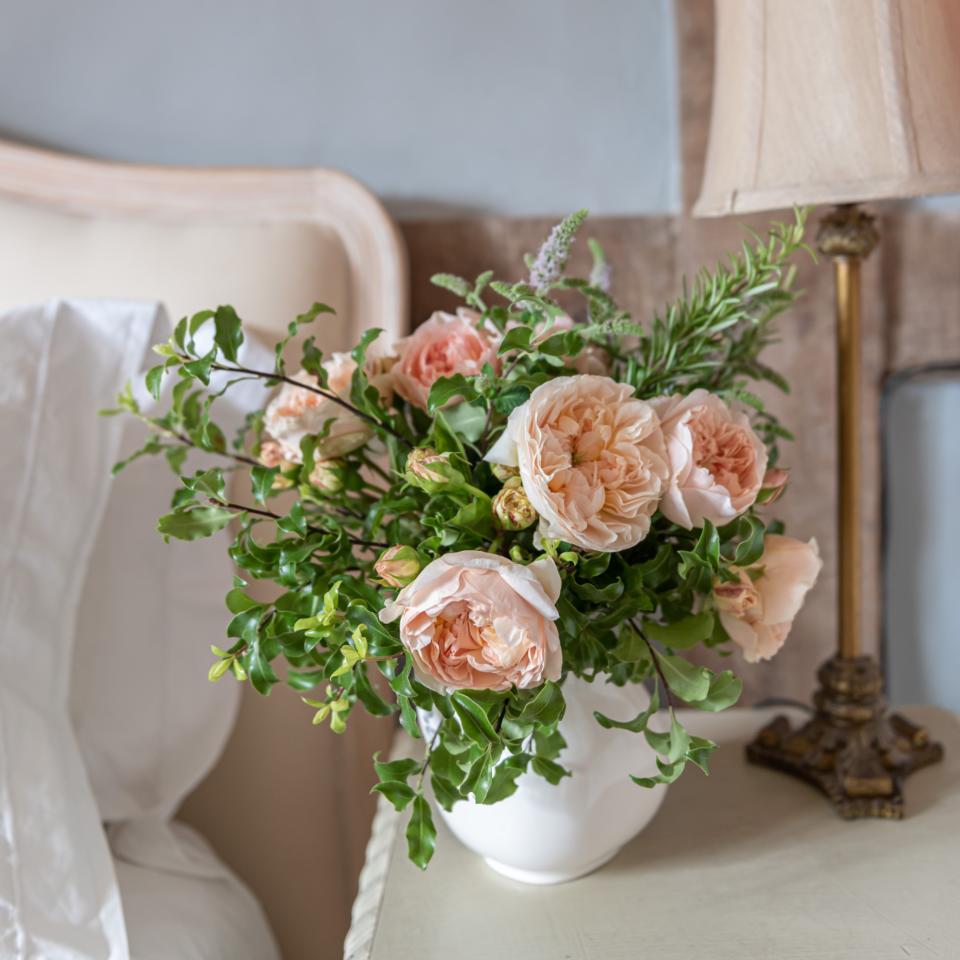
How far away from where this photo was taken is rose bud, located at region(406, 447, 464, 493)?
1.85 ft

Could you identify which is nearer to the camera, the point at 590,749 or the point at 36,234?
the point at 590,749

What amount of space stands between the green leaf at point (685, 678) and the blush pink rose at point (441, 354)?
0.74 feet

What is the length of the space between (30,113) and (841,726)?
3.60 ft

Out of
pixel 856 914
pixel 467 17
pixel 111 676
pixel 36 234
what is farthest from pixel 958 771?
pixel 36 234

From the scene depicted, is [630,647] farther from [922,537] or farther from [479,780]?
[922,537]

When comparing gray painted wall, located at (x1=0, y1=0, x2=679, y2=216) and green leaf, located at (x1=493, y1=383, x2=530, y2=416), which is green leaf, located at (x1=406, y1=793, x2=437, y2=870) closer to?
green leaf, located at (x1=493, y1=383, x2=530, y2=416)

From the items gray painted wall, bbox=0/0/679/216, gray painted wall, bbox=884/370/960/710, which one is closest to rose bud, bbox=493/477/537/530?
gray painted wall, bbox=0/0/679/216

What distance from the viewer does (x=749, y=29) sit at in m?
0.78

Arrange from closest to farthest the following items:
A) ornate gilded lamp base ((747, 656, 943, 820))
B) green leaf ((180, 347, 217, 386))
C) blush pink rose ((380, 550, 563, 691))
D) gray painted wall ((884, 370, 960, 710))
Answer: blush pink rose ((380, 550, 563, 691))
green leaf ((180, 347, 217, 386))
ornate gilded lamp base ((747, 656, 943, 820))
gray painted wall ((884, 370, 960, 710))

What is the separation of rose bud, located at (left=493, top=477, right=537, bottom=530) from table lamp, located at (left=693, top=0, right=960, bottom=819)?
373 mm

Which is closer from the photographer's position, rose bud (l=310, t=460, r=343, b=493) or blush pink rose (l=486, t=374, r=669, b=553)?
blush pink rose (l=486, t=374, r=669, b=553)

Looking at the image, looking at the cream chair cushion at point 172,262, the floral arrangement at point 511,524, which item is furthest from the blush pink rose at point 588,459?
the cream chair cushion at point 172,262

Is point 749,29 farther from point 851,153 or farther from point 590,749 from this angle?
point 590,749

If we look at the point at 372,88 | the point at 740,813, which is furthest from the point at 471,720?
the point at 372,88
